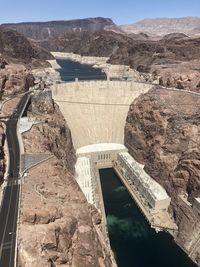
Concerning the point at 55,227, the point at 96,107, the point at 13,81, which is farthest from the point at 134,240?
the point at 13,81

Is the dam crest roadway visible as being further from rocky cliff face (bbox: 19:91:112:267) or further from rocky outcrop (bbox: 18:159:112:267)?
rocky outcrop (bbox: 18:159:112:267)

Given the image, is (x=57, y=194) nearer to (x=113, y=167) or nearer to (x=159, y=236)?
(x=159, y=236)

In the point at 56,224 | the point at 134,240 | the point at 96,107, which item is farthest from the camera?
the point at 96,107

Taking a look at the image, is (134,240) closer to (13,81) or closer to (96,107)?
(96,107)

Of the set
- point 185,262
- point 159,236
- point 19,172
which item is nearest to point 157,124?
point 159,236

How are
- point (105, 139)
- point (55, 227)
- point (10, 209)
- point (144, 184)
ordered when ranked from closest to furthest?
point (55, 227) < point (10, 209) < point (144, 184) < point (105, 139)

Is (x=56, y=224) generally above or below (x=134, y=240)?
above

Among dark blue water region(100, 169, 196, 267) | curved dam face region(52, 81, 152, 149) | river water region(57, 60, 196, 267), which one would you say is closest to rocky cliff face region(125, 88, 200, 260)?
river water region(57, 60, 196, 267)
